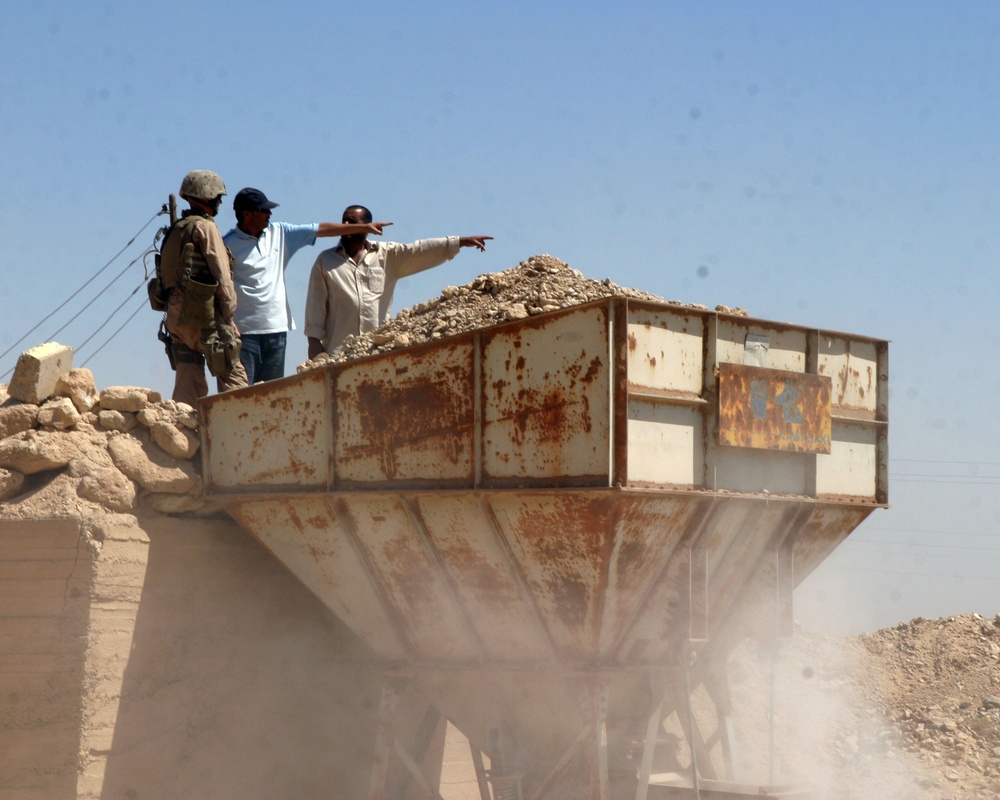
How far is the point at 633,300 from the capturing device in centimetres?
604

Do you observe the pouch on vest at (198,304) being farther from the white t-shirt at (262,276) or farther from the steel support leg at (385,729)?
the steel support leg at (385,729)

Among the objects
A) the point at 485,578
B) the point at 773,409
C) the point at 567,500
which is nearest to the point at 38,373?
the point at 485,578

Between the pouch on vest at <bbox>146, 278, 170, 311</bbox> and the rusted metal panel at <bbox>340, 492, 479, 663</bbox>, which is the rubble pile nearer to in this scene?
the pouch on vest at <bbox>146, 278, 170, 311</bbox>

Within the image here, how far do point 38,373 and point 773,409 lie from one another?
17.0ft

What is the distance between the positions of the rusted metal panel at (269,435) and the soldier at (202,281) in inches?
12.7

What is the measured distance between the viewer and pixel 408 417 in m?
7.07

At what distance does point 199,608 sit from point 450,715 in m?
1.98

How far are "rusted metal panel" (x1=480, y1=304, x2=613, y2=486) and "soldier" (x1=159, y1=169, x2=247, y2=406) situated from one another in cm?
253

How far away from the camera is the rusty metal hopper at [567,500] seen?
6.19 m

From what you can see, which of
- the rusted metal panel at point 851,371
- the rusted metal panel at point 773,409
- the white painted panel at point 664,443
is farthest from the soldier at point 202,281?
the rusted metal panel at point 851,371

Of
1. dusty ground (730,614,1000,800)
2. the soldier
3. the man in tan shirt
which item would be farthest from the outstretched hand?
dusty ground (730,614,1000,800)

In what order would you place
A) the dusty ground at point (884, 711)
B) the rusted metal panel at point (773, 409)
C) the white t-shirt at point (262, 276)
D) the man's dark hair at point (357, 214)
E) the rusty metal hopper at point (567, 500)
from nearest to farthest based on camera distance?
1. the rusty metal hopper at point (567, 500)
2. the rusted metal panel at point (773, 409)
3. the white t-shirt at point (262, 276)
4. the man's dark hair at point (357, 214)
5. the dusty ground at point (884, 711)

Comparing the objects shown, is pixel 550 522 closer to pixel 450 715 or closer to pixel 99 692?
pixel 450 715

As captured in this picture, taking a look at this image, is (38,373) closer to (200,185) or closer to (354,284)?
(200,185)
